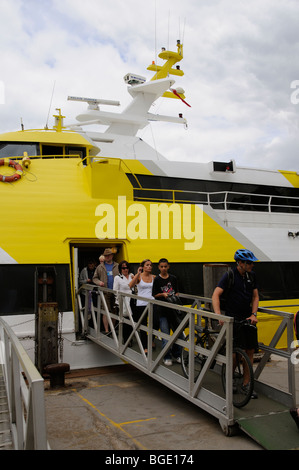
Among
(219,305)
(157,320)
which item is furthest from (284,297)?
(219,305)

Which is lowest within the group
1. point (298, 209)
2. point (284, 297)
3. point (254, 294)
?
point (284, 297)

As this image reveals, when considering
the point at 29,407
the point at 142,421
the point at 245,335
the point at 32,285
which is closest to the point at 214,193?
the point at 32,285

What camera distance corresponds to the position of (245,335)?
4.84 m

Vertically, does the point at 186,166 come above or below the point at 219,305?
above

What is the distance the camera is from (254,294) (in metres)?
5.00

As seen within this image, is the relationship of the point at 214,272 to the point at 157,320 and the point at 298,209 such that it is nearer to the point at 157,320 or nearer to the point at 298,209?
the point at 157,320

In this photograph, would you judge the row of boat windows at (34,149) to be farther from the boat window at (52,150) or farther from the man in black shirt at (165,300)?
the man in black shirt at (165,300)

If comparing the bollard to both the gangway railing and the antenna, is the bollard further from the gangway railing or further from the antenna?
the antenna

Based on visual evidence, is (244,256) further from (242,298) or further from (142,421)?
(142,421)

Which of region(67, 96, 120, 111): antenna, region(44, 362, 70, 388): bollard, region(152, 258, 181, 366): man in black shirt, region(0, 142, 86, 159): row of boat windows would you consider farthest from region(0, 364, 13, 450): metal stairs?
region(67, 96, 120, 111): antenna

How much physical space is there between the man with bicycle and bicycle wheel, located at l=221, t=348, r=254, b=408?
192 mm
